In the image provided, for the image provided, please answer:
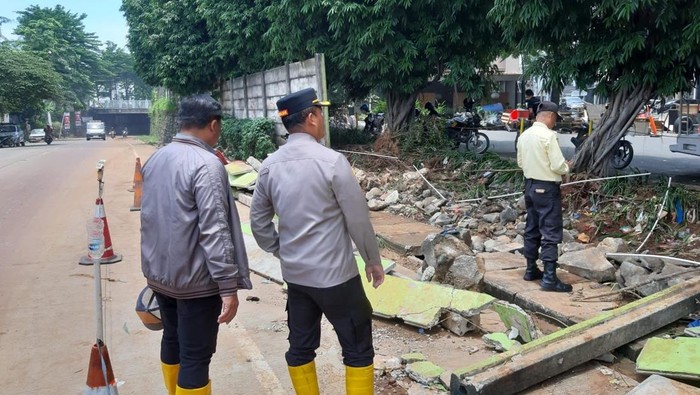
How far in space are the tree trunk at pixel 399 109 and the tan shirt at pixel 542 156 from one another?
743 cm

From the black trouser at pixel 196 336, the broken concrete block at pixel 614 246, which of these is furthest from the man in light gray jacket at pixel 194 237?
the broken concrete block at pixel 614 246

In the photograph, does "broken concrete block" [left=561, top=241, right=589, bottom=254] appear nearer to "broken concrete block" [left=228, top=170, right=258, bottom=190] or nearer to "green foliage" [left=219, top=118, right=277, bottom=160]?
"broken concrete block" [left=228, top=170, right=258, bottom=190]

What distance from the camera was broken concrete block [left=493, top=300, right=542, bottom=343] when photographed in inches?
158

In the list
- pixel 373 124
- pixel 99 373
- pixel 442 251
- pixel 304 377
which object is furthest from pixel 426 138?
pixel 99 373

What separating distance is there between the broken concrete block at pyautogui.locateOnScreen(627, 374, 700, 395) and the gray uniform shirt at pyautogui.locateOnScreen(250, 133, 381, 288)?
1548 millimetres

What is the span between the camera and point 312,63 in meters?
12.8

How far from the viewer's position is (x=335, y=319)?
2.91m

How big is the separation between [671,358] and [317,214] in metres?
2.25

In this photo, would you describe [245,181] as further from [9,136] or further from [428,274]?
[9,136]

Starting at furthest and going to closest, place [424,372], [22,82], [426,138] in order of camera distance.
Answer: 1. [22,82]
2. [426,138]
3. [424,372]

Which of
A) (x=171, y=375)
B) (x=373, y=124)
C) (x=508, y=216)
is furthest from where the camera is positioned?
(x=373, y=124)

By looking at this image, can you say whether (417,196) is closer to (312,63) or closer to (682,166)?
(312,63)

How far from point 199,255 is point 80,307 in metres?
3.21

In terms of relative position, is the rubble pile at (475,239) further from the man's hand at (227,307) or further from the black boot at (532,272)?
the man's hand at (227,307)
